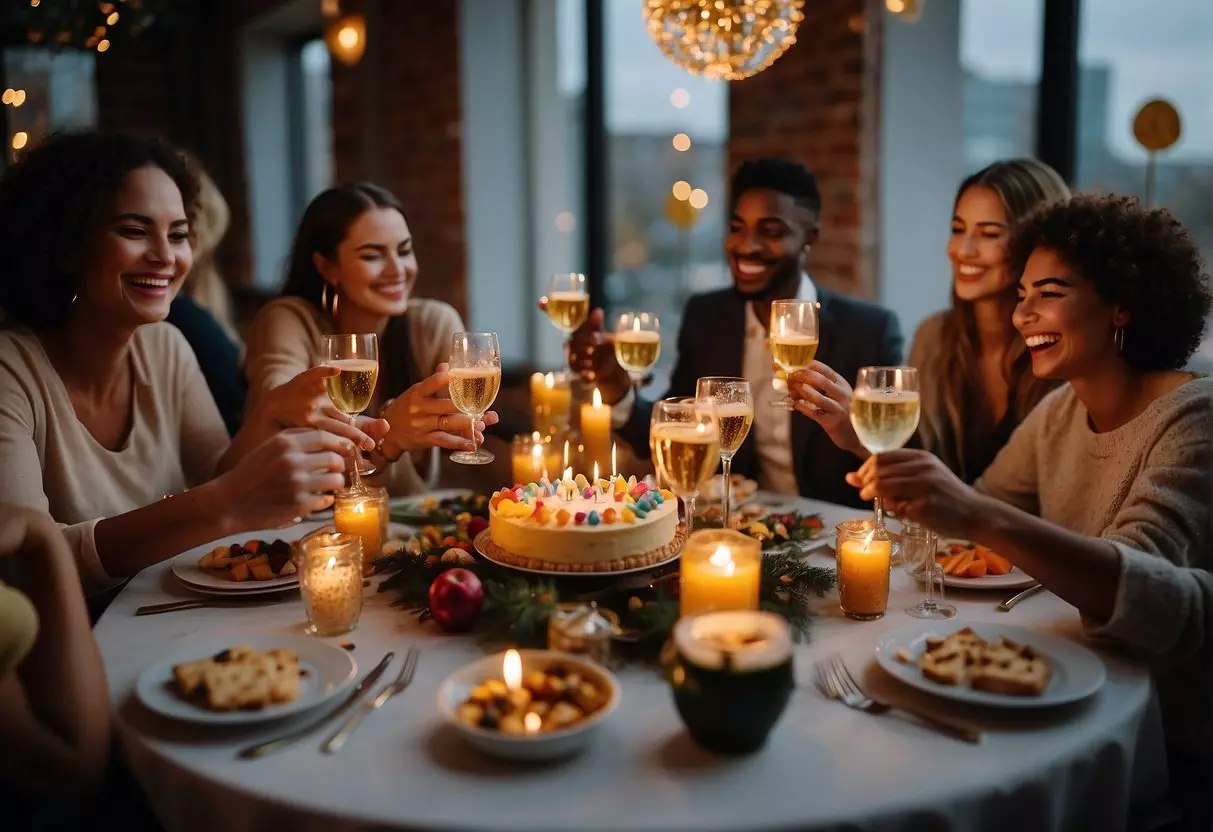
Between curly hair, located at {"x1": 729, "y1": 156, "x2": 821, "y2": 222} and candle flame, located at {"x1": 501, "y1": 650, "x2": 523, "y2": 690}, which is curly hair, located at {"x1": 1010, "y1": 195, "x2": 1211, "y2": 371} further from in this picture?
candle flame, located at {"x1": 501, "y1": 650, "x2": 523, "y2": 690}

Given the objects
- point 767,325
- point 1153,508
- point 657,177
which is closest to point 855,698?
point 1153,508

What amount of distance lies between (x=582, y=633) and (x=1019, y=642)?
66 cm

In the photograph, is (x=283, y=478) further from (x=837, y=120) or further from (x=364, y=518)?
(x=837, y=120)

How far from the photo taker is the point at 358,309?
3.02m

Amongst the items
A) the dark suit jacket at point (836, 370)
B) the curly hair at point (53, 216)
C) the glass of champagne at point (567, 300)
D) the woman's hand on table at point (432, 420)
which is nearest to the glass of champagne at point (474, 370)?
the woman's hand on table at point (432, 420)

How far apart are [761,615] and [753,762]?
7.5 inches

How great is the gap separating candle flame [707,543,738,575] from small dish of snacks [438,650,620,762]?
9.6 inches

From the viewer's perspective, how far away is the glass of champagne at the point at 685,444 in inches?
64.6

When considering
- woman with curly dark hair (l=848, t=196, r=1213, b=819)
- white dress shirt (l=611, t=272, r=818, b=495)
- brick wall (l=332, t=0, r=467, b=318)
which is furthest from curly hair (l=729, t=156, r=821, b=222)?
brick wall (l=332, t=0, r=467, b=318)

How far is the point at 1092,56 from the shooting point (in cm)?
346

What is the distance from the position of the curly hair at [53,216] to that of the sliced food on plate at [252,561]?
0.79 metres

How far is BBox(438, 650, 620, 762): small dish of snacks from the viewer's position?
1.20 meters

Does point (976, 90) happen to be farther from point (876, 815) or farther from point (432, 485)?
point (876, 815)

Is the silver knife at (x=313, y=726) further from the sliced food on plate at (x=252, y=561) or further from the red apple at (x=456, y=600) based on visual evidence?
the sliced food on plate at (x=252, y=561)
